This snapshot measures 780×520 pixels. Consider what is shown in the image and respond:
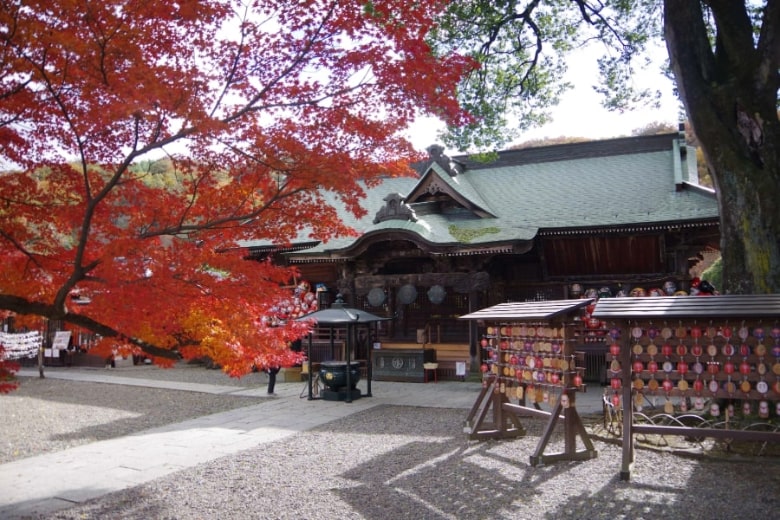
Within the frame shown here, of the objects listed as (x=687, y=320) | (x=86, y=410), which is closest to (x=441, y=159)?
(x=86, y=410)

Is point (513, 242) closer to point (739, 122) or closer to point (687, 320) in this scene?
point (739, 122)

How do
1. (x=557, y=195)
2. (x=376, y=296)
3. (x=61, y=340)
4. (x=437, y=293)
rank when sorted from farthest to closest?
(x=61, y=340), (x=557, y=195), (x=376, y=296), (x=437, y=293)

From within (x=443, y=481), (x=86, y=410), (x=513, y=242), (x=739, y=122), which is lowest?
(x=86, y=410)

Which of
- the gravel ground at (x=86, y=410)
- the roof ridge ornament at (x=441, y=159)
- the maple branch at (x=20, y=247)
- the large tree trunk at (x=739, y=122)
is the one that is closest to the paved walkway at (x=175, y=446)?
the gravel ground at (x=86, y=410)

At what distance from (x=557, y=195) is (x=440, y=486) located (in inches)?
524

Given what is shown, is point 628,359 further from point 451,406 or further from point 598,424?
point 451,406

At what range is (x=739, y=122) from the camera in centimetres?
840

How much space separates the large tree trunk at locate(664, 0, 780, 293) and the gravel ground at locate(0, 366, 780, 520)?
9.68ft

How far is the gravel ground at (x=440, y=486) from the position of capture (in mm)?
5219

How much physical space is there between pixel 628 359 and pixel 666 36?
5.58 metres

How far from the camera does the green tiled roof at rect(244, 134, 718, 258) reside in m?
14.8

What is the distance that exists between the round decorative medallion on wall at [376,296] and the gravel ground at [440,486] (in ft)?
26.3

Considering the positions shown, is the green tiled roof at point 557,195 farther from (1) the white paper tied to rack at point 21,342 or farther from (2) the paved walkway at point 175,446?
(1) the white paper tied to rack at point 21,342

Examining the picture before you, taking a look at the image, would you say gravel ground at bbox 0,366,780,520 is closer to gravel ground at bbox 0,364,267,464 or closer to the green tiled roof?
gravel ground at bbox 0,364,267,464
